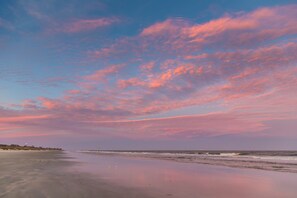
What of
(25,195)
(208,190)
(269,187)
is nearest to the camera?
(25,195)

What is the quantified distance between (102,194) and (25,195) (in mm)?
3079

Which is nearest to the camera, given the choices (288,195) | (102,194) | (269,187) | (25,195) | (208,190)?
(25,195)

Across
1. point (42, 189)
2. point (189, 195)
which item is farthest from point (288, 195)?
point (42, 189)

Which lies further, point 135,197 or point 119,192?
point 119,192

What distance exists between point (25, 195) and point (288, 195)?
1165 centimetres

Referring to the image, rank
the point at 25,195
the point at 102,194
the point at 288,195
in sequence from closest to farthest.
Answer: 1. the point at 25,195
2. the point at 102,194
3. the point at 288,195

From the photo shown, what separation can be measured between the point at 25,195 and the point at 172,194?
612 cm

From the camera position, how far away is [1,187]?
14.0m

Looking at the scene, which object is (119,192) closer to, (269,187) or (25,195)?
(25,195)

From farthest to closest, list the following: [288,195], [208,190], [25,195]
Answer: [208,190]
[288,195]
[25,195]

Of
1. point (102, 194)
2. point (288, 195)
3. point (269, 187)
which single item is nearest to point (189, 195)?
point (102, 194)

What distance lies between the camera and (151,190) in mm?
14922

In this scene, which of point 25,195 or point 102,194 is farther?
point 102,194

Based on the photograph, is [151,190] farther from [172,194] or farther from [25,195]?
[25,195]
